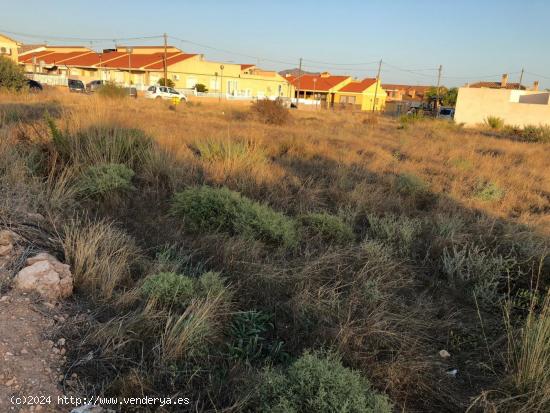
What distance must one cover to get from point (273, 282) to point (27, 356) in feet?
5.91

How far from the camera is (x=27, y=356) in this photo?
210 centimetres

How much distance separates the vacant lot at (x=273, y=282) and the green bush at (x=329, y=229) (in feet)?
0.06

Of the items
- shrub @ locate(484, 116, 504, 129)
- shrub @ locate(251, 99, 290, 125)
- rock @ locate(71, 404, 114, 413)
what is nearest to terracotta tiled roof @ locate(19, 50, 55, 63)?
shrub @ locate(251, 99, 290, 125)

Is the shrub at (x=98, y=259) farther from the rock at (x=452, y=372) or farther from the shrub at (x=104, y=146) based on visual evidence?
the shrub at (x=104, y=146)

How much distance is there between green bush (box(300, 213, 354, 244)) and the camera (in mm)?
4699

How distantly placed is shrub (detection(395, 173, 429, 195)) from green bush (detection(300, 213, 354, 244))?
268cm

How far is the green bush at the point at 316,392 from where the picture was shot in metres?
1.99

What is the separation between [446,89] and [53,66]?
5802 centimetres

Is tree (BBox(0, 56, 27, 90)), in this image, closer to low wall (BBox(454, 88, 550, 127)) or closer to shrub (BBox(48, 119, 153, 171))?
shrub (BBox(48, 119, 153, 171))

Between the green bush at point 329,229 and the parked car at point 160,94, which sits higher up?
the parked car at point 160,94

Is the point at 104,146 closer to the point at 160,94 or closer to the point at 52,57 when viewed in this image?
the point at 160,94

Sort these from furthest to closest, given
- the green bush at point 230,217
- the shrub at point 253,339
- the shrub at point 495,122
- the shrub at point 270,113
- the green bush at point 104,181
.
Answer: the shrub at point 495,122 < the shrub at point 270,113 < the green bush at point 104,181 < the green bush at point 230,217 < the shrub at point 253,339

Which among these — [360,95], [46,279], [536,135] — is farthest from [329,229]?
[360,95]

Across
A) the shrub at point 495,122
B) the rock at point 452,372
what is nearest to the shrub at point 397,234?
the rock at point 452,372
